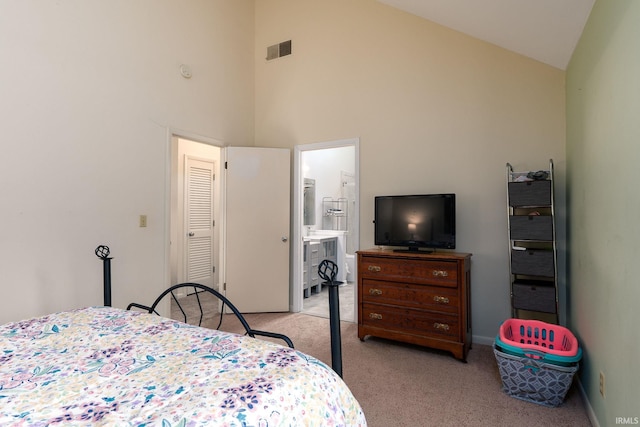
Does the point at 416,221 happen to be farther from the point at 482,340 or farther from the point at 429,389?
the point at 429,389

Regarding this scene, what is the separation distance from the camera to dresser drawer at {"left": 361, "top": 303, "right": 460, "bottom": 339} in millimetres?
2840

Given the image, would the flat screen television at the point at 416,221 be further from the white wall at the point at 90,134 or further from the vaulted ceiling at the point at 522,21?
the white wall at the point at 90,134

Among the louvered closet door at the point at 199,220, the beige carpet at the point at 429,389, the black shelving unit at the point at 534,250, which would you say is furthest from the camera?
the louvered closet door at the point at 199,220

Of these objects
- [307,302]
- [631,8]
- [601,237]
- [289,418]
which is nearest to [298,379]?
[289,418]

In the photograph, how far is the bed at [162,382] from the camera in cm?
85

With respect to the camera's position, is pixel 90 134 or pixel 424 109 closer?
pixel 90 134

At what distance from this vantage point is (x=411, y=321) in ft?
9.83

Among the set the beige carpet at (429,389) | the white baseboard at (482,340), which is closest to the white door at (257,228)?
the beige carpet at (429,389)

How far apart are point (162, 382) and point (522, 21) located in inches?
114

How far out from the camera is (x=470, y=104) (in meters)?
3.23

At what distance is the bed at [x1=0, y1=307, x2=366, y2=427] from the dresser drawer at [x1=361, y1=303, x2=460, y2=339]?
1.94 meters

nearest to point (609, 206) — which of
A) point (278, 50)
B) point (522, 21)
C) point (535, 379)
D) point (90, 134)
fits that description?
point (535, 379)

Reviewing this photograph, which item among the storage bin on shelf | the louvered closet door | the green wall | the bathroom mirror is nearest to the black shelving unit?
the green wall

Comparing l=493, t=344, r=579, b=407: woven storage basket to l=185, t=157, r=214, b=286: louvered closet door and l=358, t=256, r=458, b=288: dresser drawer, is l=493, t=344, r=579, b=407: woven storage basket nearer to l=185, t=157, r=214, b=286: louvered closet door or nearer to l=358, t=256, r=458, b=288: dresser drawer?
l=358, t=256, r=458, b=288: dresser drawer
